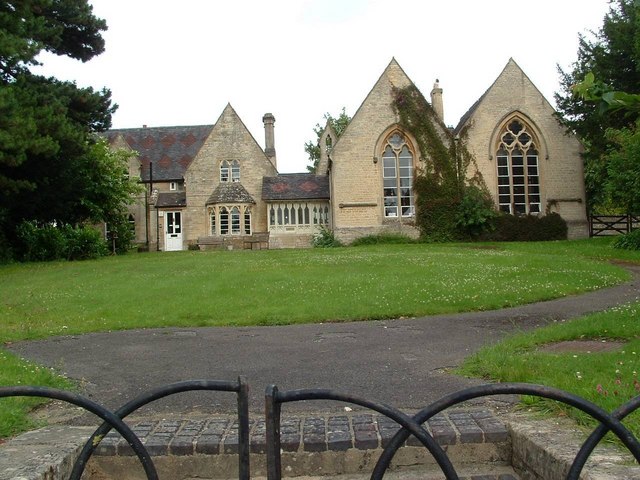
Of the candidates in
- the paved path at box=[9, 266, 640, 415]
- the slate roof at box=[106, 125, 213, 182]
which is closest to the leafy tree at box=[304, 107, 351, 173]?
the slate roof at box=[106, 125, 213, 182]

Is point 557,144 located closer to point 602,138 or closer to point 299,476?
point 602,138

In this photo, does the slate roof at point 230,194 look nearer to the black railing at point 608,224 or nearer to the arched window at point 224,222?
the arched window at point 224,222

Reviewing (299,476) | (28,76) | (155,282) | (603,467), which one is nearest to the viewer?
(603,467)

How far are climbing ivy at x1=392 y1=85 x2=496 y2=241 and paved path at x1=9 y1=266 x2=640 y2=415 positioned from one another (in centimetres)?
2325

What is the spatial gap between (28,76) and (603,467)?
2541 cm

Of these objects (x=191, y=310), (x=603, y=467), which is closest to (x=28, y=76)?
(x=191, y=310)

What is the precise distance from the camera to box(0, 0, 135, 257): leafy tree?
1897 cm

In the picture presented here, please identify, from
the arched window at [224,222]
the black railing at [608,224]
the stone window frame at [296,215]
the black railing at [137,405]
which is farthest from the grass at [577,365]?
the arched window at [224,222]

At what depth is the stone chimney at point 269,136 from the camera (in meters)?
46.9

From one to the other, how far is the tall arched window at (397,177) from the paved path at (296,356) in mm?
24228

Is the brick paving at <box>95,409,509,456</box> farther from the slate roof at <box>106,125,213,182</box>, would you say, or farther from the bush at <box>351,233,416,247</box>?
the slate roof at <box>106,125,213,182</box>

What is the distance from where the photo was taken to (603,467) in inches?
135

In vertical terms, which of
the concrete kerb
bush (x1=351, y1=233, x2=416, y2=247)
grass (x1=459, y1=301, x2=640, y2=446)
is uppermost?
bush (x1=351, y1=233, x2=416, y2=247)

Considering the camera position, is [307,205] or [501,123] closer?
[501,123]
